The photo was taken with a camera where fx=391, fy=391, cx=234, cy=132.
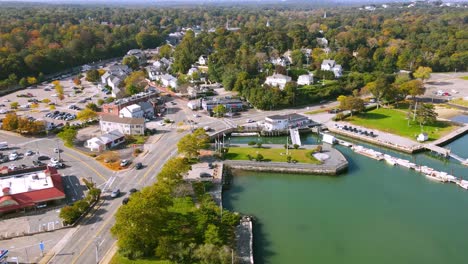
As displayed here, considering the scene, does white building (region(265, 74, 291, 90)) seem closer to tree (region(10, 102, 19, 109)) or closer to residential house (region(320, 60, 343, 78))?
residential house (region(320, 60, 343, 78))

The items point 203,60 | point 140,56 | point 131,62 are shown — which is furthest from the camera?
point 140,56

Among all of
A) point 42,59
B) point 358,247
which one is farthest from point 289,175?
point 42,59

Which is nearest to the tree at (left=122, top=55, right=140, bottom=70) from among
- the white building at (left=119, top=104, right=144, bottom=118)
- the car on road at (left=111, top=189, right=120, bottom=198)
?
the white building at (left=119, top=104, right=144, bottom=118)

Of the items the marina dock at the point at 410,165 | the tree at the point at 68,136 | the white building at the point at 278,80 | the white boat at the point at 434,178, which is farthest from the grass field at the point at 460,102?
the tree at the point at 68,136

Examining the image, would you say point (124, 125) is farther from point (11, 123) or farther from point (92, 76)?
point (92, 76)

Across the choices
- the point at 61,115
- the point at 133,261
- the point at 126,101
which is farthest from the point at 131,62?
the point at 133,261

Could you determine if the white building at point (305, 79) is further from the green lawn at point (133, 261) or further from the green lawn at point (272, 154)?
the green lawn at point (133, 261)

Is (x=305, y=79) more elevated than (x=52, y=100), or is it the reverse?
(x=305, y=79)
